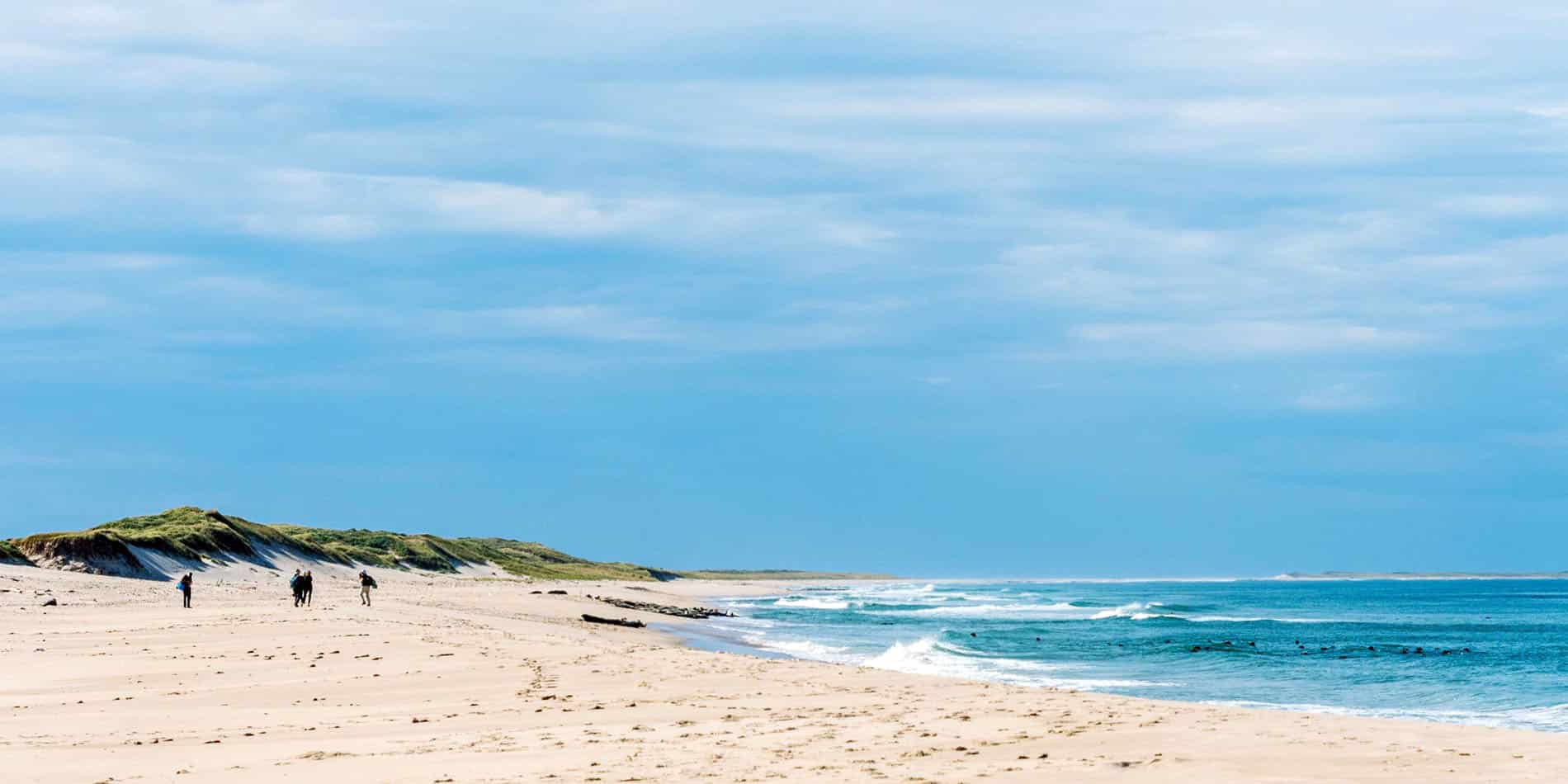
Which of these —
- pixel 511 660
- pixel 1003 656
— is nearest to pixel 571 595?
pixel 1003 656

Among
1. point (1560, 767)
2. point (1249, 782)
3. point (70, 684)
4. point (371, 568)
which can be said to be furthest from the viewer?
point (371, 568)

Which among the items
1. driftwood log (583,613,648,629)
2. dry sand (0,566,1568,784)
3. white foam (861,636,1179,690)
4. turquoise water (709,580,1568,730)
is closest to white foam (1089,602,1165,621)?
turquoise water (709,580,1568,730)

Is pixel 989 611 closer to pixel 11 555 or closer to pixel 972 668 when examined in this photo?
pixel 972 668

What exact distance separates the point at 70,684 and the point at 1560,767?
21.0 meters

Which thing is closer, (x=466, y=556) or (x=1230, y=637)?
(x=1230, y=637)

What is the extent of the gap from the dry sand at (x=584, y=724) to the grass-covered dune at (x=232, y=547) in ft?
92.8

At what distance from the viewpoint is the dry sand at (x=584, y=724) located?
569 inches

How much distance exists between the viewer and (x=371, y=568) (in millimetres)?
87125

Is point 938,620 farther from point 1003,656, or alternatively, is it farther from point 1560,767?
point 1560,767

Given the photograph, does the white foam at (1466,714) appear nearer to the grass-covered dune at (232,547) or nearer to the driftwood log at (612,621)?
the driftwood log at (612,621)

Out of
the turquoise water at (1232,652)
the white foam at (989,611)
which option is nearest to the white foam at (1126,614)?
the turquoise water at (1232,652)

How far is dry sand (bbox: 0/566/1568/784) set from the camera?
14.5 metres

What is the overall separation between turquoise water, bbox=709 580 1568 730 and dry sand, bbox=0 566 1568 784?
10.2 metres

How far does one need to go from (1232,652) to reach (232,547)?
168 ft
